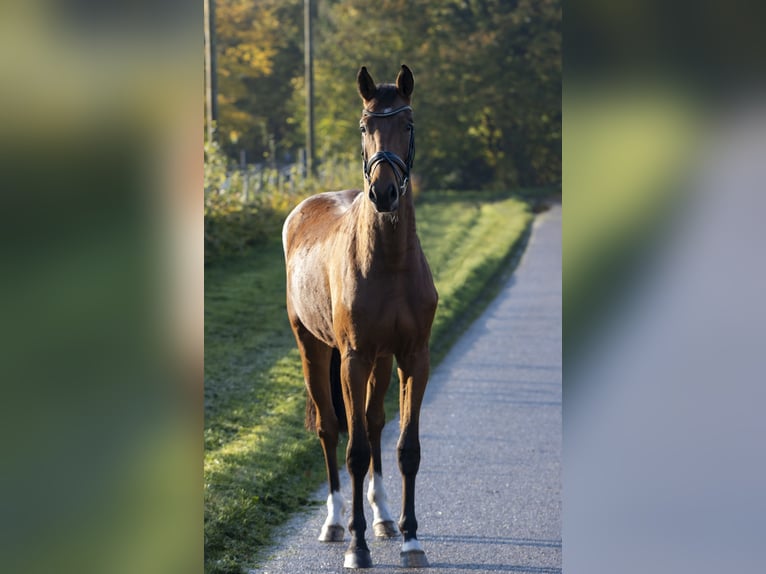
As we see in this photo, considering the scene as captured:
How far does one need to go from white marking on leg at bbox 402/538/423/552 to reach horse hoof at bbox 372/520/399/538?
46 cm

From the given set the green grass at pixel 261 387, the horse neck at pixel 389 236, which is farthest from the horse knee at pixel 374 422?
the horse neck at pixel 389 236

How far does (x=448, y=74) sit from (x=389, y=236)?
34.2 metres

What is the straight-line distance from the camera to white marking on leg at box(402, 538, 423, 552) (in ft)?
18.0

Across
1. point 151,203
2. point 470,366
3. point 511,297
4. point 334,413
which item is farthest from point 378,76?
point 151,203

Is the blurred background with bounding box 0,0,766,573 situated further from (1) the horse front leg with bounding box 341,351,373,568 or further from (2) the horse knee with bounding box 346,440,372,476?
(2) the horse knee with bounding box 346,440,372,476

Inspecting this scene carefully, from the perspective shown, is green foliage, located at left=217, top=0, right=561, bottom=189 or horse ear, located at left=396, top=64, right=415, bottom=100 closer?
horse ear, located at left=396, top=64, right=415, bottom=100

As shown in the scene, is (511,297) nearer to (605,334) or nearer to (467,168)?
(605,334)

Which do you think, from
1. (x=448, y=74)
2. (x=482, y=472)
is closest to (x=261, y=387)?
(x=482, y=472)

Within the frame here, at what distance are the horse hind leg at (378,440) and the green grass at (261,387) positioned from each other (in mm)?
554

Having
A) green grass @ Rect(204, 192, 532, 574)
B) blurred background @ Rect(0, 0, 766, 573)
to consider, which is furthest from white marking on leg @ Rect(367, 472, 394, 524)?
blurred background @ Rect(0, 0, 766, 573)

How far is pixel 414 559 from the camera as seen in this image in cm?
546

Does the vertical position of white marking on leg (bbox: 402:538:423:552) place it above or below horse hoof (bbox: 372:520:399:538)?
above

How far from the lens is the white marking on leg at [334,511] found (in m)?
5.99

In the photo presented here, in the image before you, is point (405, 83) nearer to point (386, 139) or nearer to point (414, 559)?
point (386, 139)
